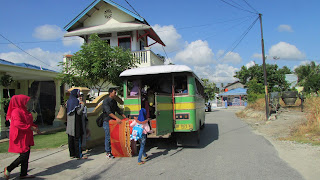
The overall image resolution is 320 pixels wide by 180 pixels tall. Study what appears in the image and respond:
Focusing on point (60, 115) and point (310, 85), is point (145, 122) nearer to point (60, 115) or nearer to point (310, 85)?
point (60, 115)

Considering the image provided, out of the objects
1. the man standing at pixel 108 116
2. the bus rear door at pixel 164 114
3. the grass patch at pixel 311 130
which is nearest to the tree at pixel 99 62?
the man standing at pixel 108 116

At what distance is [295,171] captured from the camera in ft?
17.3

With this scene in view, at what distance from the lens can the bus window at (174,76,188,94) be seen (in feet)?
26.0

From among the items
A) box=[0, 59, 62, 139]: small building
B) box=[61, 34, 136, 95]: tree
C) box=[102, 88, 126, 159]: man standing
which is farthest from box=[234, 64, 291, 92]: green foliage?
box=[102, 88, 126, 159]: man standing

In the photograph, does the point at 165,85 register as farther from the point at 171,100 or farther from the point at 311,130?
the point at 311,130

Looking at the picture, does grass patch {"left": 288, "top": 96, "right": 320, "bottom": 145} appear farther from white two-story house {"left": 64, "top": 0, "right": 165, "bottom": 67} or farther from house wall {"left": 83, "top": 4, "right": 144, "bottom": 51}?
house wall {"left": 83, "top": 4, "right": 144, "bottom": 51}

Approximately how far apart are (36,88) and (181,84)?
37.8 feet

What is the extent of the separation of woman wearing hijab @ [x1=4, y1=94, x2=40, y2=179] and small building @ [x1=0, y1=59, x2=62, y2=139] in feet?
21.0

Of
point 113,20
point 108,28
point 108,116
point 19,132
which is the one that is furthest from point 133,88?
point 113,20

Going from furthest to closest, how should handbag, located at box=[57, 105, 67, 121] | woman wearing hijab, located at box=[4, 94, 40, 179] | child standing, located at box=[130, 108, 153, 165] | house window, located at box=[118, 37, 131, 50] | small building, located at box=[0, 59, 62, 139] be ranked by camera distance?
house window, located at box=[118, 37, 131, 50] < small building, located at box=[0, 59, 62, 139] < handbag, located at box=[57, 105, 67, 121] < child standing, located at box=[130, 108, 153, 165] < woman wearing hijab, located at box=[4, 94, 40, 179]

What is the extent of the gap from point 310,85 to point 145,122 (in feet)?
109

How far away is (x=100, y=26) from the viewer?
17.6 meters

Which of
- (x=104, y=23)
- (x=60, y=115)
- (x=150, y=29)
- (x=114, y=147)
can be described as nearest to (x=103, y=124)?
(x=114, y=147)

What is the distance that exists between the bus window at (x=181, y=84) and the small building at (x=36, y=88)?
732 cm
